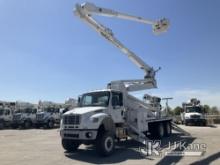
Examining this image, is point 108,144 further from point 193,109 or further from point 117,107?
point 193,109

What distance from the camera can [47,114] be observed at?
33.6 metres

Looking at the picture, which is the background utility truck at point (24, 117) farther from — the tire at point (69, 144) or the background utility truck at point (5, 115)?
the tire at point (69, 144)

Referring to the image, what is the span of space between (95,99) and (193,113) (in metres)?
22.5

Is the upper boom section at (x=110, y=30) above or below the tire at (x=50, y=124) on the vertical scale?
above

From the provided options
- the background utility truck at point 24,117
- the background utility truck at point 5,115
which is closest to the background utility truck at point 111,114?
the background utility truck at point 24,117

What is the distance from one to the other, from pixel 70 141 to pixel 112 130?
6.72ft

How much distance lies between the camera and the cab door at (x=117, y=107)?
13.7 meters

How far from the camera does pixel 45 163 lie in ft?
33.9

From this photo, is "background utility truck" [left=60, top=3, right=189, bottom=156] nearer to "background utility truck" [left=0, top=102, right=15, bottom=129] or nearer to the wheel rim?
the wheel rim

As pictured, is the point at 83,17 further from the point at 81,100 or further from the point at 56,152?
the point at 56,152

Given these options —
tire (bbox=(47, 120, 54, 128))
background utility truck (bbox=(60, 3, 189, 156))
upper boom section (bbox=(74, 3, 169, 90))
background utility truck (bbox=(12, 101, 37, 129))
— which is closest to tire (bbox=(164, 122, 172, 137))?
background utility truck (bbox=(60, 3, 189, 156))

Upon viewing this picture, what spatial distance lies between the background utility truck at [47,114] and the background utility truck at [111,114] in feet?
55.4

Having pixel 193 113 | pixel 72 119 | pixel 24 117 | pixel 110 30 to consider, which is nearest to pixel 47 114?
pixel 24 117

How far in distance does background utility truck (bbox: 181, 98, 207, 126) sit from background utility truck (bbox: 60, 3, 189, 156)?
44.2ft
